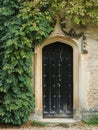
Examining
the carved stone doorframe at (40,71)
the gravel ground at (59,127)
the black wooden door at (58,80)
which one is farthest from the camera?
the black wooden door at (58,80)

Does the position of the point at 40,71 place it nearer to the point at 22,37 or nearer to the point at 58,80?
the point at 58,80

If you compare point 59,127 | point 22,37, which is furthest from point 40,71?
point 59,127

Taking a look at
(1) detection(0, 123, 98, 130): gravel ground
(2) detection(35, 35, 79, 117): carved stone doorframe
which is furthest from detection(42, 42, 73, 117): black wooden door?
(1) detection(0, 123, 98, 130): gravel ground

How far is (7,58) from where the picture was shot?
32.9ft

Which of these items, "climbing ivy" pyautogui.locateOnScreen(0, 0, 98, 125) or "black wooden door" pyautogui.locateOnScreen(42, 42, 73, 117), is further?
"black wooden door" pyautogui.locateOnScreen(42, 42, 73, 117)

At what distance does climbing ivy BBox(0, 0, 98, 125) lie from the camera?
32.5ft

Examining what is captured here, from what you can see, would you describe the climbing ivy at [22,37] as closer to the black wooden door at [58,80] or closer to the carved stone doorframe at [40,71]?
the carved stone doorframe at [40,71]

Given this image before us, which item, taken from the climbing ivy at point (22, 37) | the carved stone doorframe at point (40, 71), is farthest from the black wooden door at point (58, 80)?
the climbing ivy at point (22, 37)

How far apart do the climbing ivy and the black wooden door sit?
85cm

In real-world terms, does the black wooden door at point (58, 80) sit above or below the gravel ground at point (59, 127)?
above

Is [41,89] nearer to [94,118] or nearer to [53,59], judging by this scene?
[53,59]

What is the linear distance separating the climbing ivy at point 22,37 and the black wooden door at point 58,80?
851 millimetres

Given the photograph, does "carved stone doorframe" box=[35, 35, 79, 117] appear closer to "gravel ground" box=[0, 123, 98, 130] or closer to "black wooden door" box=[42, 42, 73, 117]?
"black wooden door" box=[42, 42, 73, 117]

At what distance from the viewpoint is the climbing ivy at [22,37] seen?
9.90m
